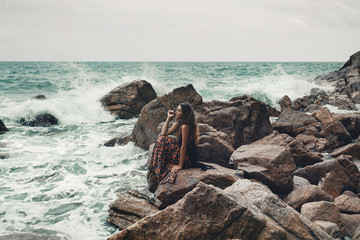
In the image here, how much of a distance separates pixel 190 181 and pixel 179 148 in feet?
2.83

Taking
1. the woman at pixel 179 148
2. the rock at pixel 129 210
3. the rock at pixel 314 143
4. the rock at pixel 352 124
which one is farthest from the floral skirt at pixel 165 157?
the rock at pixel 352 124

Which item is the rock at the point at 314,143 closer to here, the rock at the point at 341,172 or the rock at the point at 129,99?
the rock at the point at 341,172

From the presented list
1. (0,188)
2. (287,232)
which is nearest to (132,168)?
(0,188)

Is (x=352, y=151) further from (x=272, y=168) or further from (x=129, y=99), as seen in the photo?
(x=129, y=99)

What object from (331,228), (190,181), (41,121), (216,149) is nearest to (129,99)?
(41,121)

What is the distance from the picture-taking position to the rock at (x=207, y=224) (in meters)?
3.50

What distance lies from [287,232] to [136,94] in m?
12.4

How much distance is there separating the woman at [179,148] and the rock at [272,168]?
1207 millimetres

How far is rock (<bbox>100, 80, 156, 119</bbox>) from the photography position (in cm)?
1524

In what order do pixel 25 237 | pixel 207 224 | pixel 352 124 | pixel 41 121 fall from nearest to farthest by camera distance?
pixel 207 224 → pixel 25 237 → pixel 352 124 → pixel 41 121

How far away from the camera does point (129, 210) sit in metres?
5.43

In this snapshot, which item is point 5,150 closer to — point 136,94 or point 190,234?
point 136,94

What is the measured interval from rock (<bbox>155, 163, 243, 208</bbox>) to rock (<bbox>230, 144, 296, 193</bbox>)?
0.37m

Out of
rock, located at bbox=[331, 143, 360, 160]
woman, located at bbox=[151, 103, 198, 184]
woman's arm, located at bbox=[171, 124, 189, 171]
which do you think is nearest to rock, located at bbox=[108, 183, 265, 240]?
woman, located at bbox=[151, 103, 198, 184]
